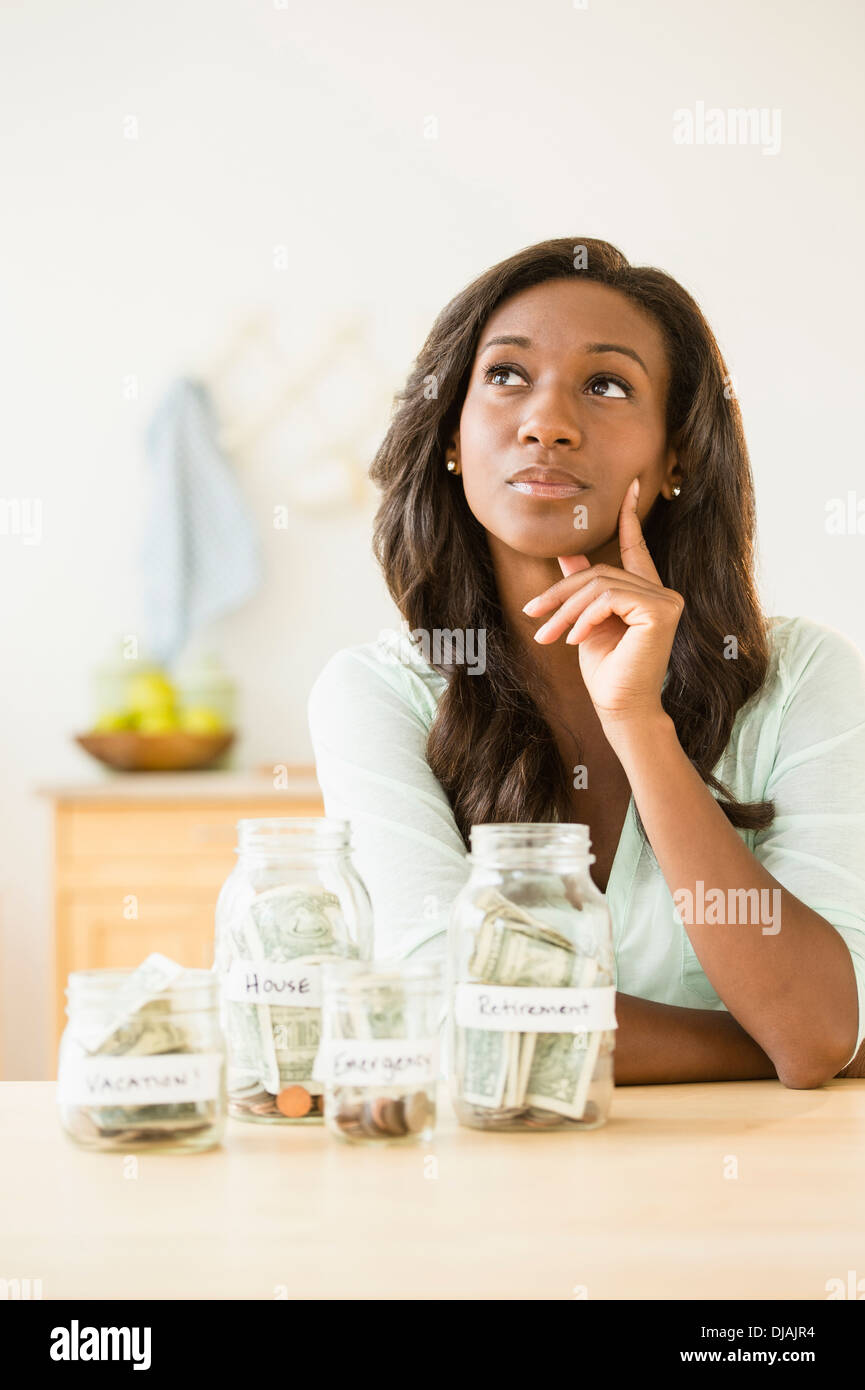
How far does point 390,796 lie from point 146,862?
5.55 ft

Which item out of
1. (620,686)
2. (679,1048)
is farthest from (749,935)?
(620,686)

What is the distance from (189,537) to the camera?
3.32 meters

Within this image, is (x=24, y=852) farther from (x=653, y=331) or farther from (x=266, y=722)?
(x=653, y=331)

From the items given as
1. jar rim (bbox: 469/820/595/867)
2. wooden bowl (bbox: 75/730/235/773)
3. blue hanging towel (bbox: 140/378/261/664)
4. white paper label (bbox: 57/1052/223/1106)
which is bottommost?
white paper label (bbox: 57/1052/223/1106)

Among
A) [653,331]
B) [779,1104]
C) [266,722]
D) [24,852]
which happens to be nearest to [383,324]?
[266,722]

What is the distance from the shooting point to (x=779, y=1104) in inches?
36.6

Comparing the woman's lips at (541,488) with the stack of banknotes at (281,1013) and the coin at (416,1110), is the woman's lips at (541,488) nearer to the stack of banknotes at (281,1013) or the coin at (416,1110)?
the stack of banknotes at (281,1013)

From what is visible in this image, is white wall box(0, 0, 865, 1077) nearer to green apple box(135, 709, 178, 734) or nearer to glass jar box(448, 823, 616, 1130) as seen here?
green apple box(135, 709, 178, 734)

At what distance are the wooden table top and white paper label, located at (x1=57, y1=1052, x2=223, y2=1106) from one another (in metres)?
0.04

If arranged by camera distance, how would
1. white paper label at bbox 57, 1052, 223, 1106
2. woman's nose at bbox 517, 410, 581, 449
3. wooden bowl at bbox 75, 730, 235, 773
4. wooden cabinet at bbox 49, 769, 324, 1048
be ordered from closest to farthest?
white paper label at bbox 57, 1052, 223, 1106 < woman's nose at bbox 517, 410, 581, 449 < wooden cabinet at bbox 49, 769, 324, 1048 < wooden bowl at bbox 75, 730, 235, 773

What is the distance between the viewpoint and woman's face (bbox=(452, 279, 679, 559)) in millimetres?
1313

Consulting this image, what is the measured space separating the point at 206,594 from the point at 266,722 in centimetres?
33

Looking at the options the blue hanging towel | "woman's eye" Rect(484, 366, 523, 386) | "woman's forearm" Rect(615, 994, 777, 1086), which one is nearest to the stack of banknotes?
"woman's forearm" Rect(615, 994, 777, 1086)

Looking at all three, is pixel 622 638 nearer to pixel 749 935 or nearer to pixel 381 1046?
pixel 749 935
